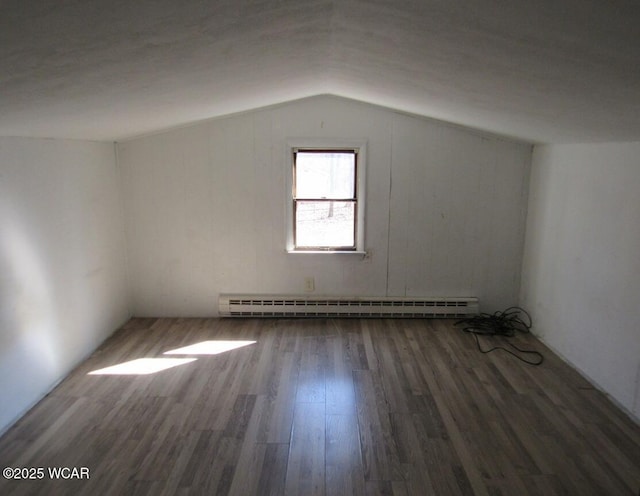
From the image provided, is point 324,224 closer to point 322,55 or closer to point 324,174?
point 324,174

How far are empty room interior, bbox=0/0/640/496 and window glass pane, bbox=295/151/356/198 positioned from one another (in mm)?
22

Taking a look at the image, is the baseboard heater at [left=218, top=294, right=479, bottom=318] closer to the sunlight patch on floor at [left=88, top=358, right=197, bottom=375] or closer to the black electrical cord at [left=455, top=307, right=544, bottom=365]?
the black electrical cord at [left=455, top=307, right=544, bottom=365]

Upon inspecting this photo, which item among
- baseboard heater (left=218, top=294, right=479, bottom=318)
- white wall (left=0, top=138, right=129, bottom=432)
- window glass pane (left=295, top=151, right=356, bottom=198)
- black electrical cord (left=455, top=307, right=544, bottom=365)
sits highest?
window glass pane (left=295, top=151, right=356, bottom=198)

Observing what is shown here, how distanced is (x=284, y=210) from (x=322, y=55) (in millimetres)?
2268

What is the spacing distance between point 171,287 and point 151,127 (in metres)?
1.62

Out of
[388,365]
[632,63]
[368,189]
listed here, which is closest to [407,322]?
[388,365]

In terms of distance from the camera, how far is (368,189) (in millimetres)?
4395

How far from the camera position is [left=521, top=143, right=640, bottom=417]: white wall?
116 inches

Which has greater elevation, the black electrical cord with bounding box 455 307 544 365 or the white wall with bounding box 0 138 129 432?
the white wall with bounding box 0 138 129 432

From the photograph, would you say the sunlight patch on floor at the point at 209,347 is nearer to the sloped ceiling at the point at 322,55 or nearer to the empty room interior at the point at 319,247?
the empty room interior at the point at 319,247

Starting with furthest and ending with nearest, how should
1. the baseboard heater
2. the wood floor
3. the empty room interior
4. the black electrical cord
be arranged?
the baseboard heater → the black electrical cord → the wood floor → the empty room interior

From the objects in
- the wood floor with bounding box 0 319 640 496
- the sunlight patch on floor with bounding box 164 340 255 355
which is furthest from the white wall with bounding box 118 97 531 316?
the wood floor with bounding box 0 319 640 496

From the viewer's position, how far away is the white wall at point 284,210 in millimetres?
4312

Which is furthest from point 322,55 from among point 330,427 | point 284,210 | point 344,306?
point 344,306
